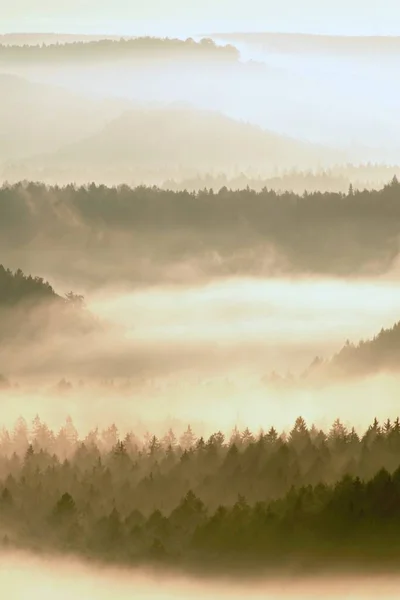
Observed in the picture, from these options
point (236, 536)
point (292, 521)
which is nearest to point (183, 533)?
point (236, 536)

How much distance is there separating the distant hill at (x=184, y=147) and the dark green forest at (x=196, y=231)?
228 millimetres

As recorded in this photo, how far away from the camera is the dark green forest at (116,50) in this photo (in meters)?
5.80

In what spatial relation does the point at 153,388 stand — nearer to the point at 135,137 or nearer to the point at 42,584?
the point at 42,584

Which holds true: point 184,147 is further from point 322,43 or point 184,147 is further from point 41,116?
point 322,43

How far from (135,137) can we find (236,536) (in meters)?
2.95

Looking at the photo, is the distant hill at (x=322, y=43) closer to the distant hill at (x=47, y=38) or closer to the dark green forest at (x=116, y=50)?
the dark green forest at (x=116, y=50)

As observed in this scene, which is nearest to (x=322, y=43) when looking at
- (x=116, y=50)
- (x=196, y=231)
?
(x=116, y=50)

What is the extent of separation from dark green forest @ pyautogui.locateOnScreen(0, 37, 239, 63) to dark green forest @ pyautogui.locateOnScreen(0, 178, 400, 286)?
3.31ft

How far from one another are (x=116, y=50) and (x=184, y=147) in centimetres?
91

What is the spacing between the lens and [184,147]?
5.77 meters

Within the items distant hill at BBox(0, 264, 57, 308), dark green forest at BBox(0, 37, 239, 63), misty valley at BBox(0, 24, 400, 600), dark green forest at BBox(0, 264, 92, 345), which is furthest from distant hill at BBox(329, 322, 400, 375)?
dark green forest at BBox(0, 37, 239, 63)

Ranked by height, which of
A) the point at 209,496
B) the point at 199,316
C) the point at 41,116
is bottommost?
the point at 209,496

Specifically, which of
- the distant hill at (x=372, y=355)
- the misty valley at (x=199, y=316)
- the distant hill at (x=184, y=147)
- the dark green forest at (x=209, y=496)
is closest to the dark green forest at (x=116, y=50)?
the misty valley at (x=199, y=316)

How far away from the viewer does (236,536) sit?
491 centimetres
